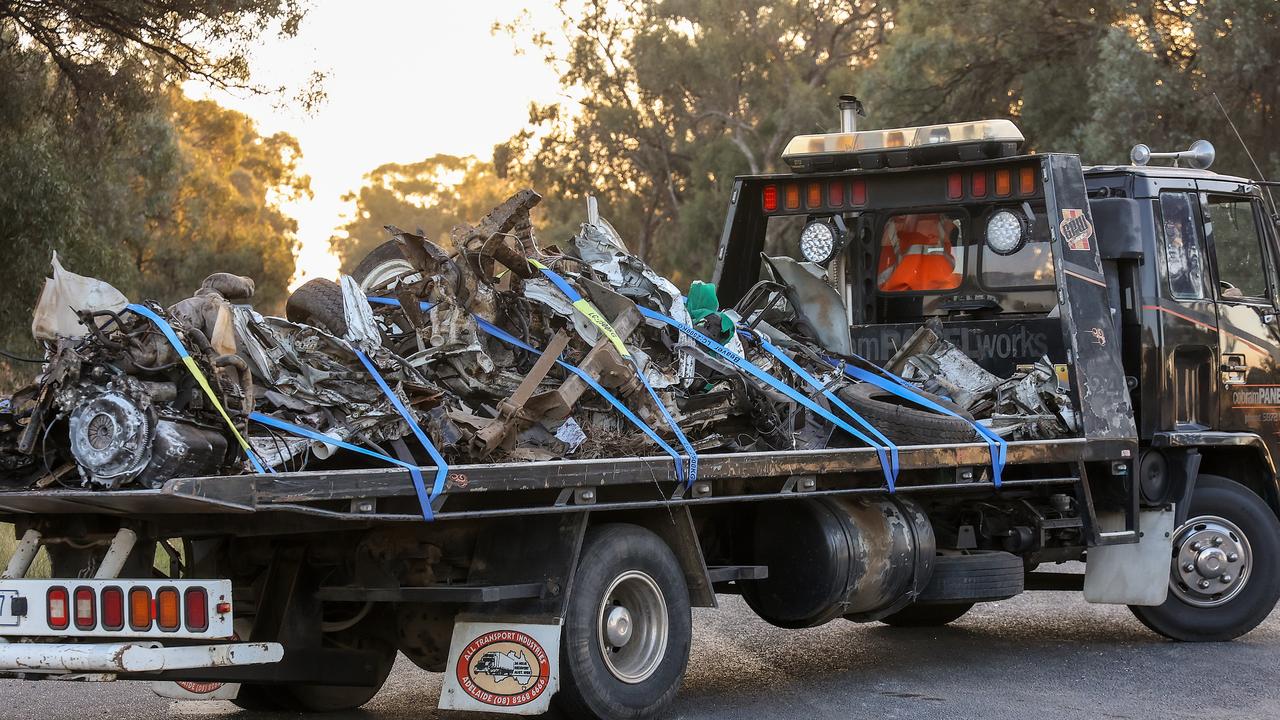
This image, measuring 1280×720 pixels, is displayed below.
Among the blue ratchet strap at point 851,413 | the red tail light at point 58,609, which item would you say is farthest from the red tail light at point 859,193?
the red tail light at point 58,609

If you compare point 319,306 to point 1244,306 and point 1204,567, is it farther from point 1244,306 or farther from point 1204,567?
point 1244,306

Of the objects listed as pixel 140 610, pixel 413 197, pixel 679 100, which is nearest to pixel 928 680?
pixel 140 610

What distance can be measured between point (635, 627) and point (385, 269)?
2.06 metres

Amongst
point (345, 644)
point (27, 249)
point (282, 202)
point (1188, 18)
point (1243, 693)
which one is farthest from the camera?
point (282, 202)

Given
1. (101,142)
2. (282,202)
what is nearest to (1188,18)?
(101,142)

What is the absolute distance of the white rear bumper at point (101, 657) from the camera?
16.8ft

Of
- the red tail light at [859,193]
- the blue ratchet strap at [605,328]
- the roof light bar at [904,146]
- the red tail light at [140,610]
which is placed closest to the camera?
the red tail light at [140,610]

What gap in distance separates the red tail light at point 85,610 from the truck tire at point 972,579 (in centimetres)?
400

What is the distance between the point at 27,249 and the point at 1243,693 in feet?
47.4

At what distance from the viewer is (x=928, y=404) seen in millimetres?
7738

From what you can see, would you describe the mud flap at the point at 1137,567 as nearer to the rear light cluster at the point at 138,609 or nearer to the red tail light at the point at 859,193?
the red tail light at the point at 859,193

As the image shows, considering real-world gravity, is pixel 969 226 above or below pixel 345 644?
above

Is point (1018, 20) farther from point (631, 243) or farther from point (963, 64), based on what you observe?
point (631, 243)

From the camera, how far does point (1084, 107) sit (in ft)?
89.3
